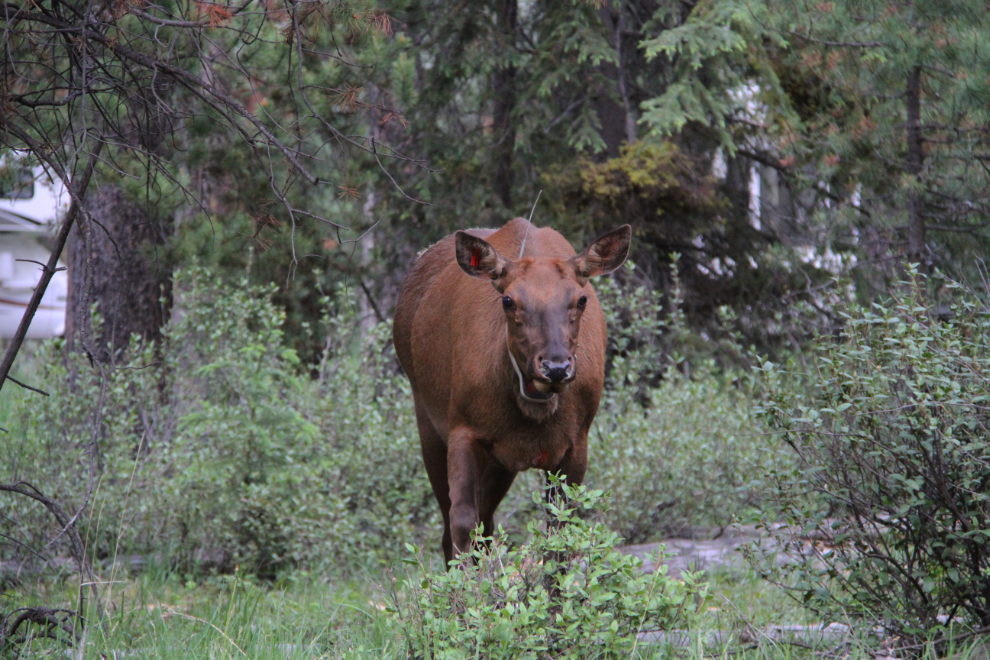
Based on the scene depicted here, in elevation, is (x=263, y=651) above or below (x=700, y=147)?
below

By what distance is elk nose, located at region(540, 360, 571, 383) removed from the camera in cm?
441

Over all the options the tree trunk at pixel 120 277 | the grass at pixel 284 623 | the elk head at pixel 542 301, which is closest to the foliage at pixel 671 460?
the grass at pixel 284 623

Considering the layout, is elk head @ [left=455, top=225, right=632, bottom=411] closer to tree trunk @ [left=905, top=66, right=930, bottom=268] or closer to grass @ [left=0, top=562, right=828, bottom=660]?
grass @ [left=0, top=562, right=828, bottom=660]

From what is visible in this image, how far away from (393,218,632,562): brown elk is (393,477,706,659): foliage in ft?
2.27

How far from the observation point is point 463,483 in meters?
5.04

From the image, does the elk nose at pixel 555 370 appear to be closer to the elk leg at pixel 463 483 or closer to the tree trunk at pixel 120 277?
the elk leg at pixel 463 483

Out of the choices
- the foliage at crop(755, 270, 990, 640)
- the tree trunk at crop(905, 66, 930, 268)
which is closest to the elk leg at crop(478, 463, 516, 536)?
the foliage at crop(755, 270, 990, 640)

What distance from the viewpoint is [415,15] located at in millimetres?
10828

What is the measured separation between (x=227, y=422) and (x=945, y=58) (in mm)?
5781

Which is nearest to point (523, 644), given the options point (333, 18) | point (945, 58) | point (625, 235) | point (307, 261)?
point (625, 235)

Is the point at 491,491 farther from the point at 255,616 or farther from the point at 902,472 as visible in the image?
the point at 902,472

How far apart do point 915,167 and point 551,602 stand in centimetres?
623

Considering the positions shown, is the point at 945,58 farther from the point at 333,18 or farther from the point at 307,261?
the point at 307,261

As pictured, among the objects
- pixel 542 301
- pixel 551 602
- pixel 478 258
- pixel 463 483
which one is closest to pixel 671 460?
pixel 463 483
